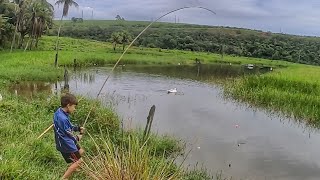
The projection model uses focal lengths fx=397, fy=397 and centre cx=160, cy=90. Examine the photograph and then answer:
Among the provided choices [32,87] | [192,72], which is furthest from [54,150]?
[192,72]

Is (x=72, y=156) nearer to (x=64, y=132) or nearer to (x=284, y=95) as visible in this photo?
(x=64, y=132)

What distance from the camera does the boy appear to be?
6.24m

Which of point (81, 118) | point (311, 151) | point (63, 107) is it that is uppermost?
point (63, 107)

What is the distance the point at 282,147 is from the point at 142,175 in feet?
31.3

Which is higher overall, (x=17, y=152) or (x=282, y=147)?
(x=17, y=152)

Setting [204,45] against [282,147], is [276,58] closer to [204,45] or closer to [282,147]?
[204,45]

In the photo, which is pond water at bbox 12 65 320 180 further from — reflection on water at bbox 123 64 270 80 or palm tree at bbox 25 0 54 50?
palm tree at bbox 25 0 54 50

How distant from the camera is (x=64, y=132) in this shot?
6289 millimetres

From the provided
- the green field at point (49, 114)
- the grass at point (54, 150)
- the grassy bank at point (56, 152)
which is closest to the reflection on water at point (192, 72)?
the green field at point (49, 114)

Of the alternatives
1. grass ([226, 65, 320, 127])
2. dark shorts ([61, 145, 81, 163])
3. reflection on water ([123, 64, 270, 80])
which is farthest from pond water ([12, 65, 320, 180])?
reflection on water ([123, 64, 270, 80])

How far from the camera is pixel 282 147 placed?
13.1m

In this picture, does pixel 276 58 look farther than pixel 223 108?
Yes

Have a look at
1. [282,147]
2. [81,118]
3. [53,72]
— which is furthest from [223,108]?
[53,72]

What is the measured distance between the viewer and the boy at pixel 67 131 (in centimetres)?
624
